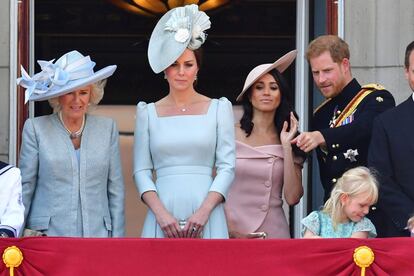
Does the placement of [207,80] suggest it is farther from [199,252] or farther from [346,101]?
[199,252]

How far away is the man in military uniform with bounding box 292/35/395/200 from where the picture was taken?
7.63 metres

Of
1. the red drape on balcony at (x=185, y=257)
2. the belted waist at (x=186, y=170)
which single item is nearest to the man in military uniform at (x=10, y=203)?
the red drape on balcony at (x=185, y=257)

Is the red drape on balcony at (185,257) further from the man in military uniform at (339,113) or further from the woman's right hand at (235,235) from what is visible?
the man in military uniform at (339,113)

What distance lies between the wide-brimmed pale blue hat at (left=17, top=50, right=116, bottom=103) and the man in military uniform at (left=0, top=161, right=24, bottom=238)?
0.54m

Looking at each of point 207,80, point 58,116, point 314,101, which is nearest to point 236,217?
point 58,116

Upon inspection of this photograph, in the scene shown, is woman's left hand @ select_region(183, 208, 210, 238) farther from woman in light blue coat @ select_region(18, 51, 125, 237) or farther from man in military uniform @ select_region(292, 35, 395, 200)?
man in military uniform @ select_region(292, 35, 395, 200)

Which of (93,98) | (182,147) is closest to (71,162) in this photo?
(93,98)

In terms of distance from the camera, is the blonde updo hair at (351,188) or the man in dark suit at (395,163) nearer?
the blonde updo hair at (351,188)

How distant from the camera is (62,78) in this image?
7359 millimetres

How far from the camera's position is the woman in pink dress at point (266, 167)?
25.2ft

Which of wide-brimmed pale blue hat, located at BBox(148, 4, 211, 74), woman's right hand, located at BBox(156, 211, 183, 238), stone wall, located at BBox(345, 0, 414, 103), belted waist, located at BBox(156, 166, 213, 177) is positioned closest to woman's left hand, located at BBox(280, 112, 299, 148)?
belted waist, located at BBox(156, 166, 213, 177)

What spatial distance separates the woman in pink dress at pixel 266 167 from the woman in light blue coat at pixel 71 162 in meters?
0.71

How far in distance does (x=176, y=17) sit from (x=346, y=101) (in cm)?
110

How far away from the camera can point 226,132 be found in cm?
731
